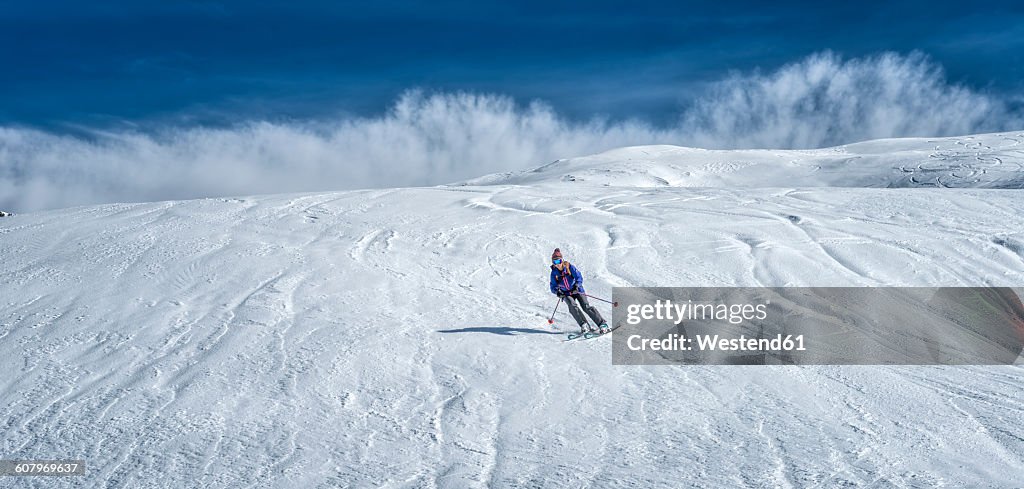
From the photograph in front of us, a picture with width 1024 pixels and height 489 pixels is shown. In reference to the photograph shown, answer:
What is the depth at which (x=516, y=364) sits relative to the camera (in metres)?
9.47

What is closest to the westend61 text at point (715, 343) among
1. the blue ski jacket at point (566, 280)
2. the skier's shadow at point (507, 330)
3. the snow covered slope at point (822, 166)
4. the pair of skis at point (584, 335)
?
the pair of skis at point (584, 335)

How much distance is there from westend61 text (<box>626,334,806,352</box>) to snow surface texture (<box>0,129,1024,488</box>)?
2.27ft

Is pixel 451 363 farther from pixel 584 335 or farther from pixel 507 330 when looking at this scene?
pixel 584 335

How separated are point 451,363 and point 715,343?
4163 mm

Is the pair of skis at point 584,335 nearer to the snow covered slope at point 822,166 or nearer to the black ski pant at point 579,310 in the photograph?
the black ski pant at point 579,310

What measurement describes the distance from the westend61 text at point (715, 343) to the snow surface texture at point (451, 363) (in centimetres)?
69

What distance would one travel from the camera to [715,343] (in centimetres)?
1059

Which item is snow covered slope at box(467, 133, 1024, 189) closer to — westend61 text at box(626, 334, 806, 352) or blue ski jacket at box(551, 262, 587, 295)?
westend61 text at box(626, 334, 806, 352)

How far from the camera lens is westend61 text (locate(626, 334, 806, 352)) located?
1036 cm

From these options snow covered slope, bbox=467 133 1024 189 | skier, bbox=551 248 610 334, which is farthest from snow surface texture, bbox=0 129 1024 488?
snow covered slope, bbox=467 133 1024 189

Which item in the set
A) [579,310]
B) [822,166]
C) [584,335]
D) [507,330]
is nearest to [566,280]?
[579,310]

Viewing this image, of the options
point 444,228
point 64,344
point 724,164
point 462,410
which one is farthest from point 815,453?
point 724,164

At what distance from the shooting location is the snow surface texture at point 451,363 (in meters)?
6.79

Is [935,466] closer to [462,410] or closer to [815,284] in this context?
[462,410]
